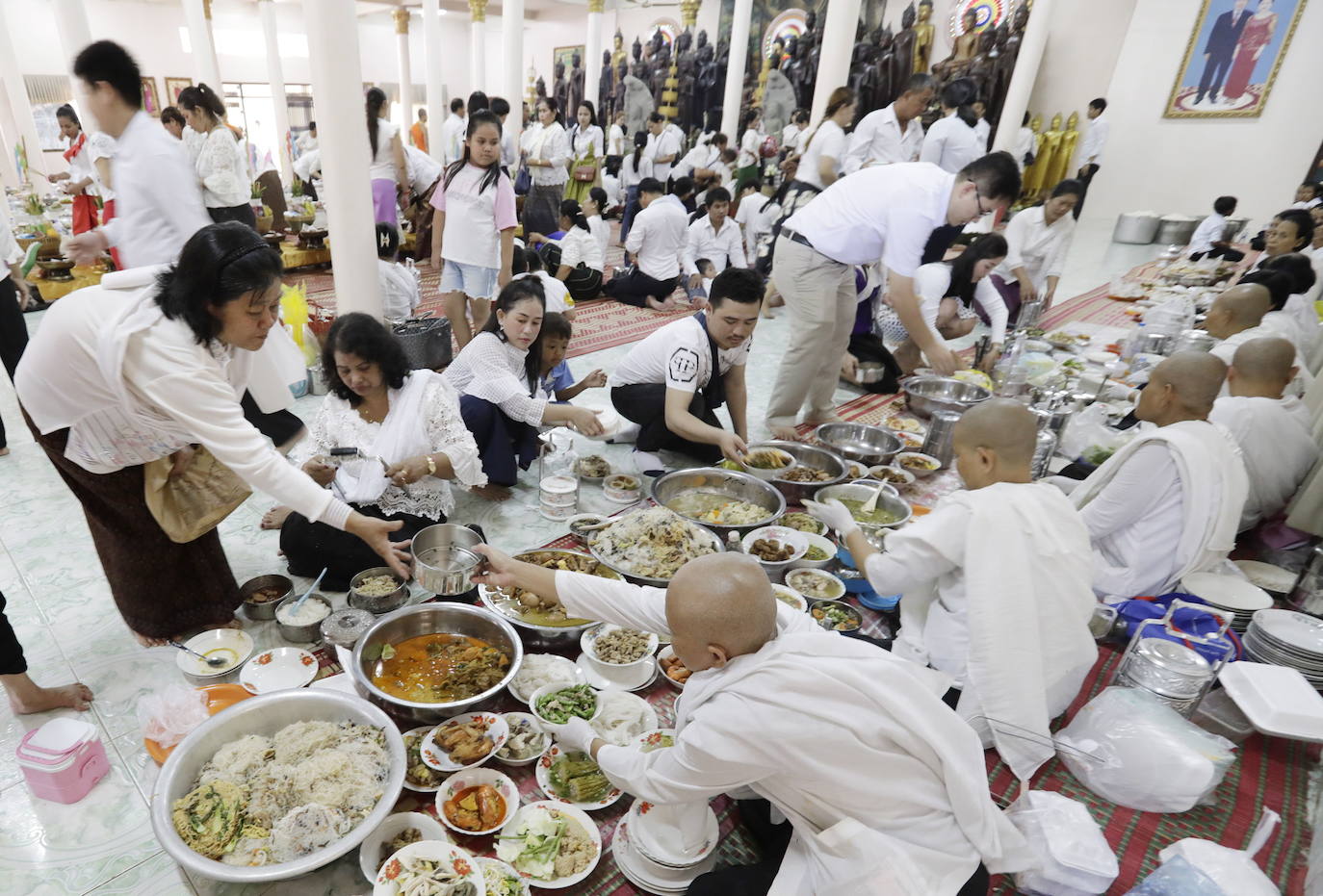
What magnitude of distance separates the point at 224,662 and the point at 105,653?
1.82 ft

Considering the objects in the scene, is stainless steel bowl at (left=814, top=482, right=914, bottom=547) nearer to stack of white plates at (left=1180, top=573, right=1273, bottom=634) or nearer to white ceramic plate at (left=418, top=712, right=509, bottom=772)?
stack of white plates at (left=1180, top=573, right=1273, bottom=634)

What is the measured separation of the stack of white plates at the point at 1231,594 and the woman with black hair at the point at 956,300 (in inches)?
97.8

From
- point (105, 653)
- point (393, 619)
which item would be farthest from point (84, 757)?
point (393, 619)

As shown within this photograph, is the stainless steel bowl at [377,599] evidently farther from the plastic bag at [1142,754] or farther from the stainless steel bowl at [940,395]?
the stainless steel bowl at [940,395]

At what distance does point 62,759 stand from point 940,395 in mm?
5442

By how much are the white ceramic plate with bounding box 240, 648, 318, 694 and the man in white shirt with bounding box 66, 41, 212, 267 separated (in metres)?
2.04

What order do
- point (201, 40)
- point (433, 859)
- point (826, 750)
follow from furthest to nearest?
point (201, 40)
point (433, 859)
point (826, 750)

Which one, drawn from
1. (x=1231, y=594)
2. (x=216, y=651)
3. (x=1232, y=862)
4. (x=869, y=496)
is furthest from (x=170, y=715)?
(x=1231, y=594)

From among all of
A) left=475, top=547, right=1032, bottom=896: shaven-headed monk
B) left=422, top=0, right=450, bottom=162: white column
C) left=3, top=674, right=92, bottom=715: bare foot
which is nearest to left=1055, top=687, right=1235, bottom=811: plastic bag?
left=475, top=547, right=1032, bottom=896: shaven-headed monk

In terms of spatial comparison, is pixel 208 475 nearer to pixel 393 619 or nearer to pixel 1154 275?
pixel 393 619

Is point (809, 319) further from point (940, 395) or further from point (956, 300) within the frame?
point (956, 300)

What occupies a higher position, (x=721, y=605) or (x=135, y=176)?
(x=135, y=176)

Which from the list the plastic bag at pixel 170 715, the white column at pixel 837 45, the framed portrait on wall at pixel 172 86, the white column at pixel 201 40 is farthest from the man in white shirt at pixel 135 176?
the framed portrait on wall at pixel 172 86

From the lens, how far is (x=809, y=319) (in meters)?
4.60
